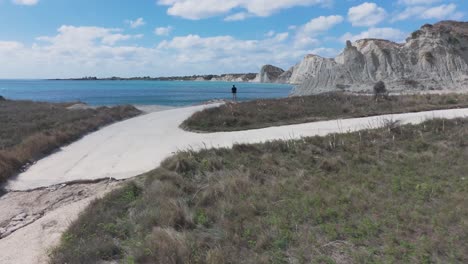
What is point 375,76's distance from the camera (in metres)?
58.6

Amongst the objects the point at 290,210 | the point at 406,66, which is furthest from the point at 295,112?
the point at 406,66

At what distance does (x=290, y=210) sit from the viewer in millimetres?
8203

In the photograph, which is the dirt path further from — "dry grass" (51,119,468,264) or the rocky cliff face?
the rocky cliff face

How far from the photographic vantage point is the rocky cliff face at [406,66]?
2115 inches

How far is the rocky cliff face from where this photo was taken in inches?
2115

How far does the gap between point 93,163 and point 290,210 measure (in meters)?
9.15

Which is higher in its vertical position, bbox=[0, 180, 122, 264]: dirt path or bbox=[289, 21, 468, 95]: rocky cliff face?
bbox=[289, 21, 468, 95]: rocky cliff face

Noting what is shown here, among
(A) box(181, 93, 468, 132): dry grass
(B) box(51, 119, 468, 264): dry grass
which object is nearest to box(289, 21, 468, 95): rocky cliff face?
(A) box(181, 93, 468, 132): dry grass

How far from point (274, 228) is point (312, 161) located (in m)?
5.06

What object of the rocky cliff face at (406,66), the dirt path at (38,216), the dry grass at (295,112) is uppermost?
the rocky cliff face at (406,66)

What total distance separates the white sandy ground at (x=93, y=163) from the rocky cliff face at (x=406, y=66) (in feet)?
116

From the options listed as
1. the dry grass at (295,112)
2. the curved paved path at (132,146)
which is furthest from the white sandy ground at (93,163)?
the dry grass at (295,112)

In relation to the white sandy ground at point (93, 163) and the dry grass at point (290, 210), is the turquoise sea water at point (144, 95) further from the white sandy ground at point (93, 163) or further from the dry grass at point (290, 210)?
the dry grass at point (290, 210)

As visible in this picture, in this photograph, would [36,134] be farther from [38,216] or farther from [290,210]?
[290,210]
